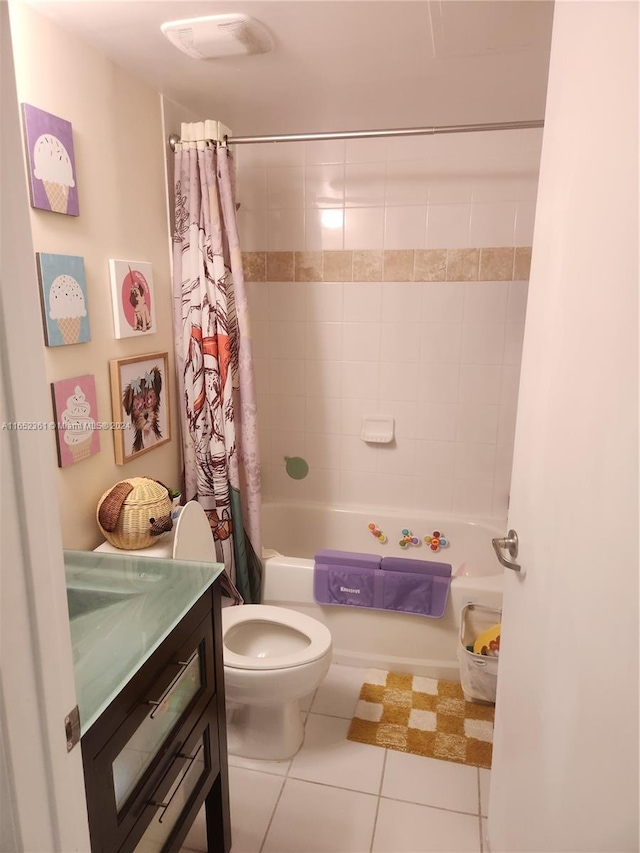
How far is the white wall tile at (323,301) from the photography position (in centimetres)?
270

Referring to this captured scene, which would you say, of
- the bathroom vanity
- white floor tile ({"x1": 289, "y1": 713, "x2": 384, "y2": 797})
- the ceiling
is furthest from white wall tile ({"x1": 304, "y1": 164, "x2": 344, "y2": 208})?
white floor tile ({"x1": 289, "y1": 713, "x2": 384, "y2": 797})

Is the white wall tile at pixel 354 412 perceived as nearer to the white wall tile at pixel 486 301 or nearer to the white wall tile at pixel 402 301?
the white wall tile at pixel 402 301

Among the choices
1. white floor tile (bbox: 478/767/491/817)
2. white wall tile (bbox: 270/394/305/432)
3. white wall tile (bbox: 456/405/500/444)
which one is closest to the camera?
white floor tile (bbox: 478/767/491/817)

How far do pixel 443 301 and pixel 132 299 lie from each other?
4.61 feet

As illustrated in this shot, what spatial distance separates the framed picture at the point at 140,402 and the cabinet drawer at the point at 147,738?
814 millimetres

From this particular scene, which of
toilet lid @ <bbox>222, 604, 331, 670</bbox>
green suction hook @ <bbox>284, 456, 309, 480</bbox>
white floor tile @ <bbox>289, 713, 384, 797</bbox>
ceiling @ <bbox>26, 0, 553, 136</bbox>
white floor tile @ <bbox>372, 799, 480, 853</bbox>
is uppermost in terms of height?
ceiling @ <bbox>26, 0, 553, 136</bbox>

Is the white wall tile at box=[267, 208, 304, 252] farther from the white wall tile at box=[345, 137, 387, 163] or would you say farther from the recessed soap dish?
the recessed soap dish

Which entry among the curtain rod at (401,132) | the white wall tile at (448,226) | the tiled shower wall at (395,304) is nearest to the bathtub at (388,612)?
the tiled shower wall at (395,304)

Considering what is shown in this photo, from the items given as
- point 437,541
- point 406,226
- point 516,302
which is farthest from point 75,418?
point 516,302

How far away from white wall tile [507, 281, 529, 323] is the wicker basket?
1727 millimetres

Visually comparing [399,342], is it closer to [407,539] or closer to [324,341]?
[324,341]

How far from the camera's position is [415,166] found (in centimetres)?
251

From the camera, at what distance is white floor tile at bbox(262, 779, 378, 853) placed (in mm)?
1574

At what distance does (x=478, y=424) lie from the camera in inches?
105
